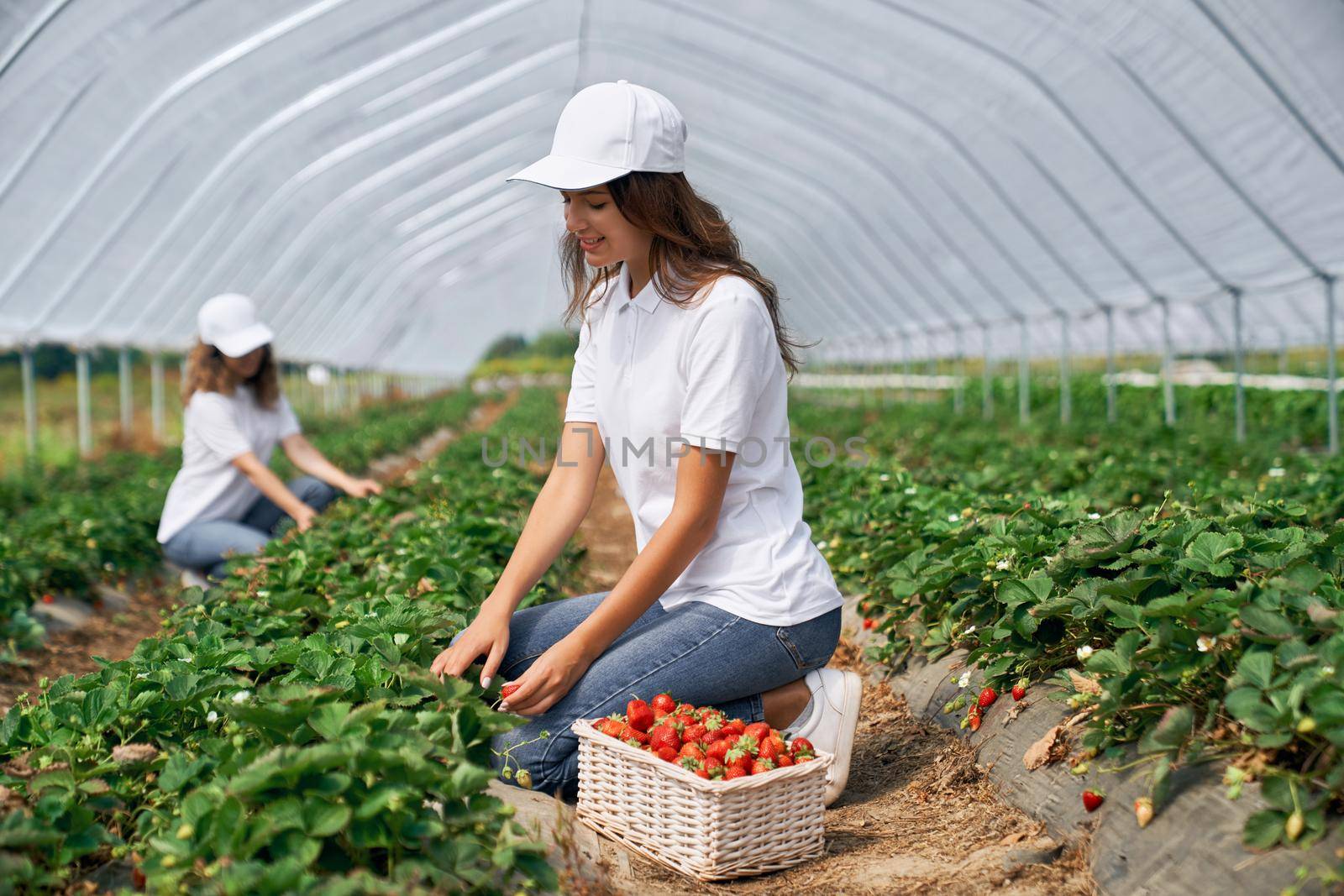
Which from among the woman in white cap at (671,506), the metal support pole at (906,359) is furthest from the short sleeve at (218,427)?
the metal support pole at (906,359)

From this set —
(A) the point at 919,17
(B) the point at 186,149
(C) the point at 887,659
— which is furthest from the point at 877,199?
(C) the point at 887,659

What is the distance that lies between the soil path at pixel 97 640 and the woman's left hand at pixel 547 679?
1.69m

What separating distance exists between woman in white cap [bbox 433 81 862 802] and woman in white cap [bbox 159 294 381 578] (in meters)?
2.62

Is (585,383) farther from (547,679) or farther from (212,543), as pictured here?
(212,543)

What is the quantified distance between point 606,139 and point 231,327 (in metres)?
3.22

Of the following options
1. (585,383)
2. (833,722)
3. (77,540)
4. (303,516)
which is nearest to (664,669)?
(833,722)

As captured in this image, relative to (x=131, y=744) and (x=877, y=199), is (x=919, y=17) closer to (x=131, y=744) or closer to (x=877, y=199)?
(x=877, y=199)

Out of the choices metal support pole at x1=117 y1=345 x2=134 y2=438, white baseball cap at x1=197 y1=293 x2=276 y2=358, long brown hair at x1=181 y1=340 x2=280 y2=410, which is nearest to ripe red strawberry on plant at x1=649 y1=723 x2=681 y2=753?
white baseball cap at x1=197 y1=293 x2=276 y2=358

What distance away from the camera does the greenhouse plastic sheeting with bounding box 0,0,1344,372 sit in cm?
725

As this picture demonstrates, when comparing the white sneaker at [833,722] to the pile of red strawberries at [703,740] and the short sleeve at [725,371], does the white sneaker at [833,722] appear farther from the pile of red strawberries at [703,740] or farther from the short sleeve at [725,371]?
the short sleeve at [725,371]

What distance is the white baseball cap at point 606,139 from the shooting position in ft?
8.32

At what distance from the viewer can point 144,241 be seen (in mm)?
10633

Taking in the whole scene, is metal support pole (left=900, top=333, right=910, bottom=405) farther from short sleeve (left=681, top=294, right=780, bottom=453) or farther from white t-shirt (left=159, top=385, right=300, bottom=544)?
short sleeve (left=681, top=294, right=780, bottom=453)

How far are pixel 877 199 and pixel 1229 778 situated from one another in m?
13.5
